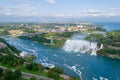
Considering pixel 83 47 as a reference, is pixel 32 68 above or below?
above

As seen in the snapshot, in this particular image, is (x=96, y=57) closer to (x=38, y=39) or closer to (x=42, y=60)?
(x=42, y=60)

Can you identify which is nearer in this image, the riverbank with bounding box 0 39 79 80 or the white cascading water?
the riverbank with bounding box 0 39 79 80

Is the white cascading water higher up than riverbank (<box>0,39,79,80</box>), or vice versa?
riverbank (<box>0,39,79,80</box>)

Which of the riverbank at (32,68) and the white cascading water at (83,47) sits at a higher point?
the riverbank at (32,68)

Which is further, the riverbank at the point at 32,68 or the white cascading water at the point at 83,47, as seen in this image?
the white cascading water at the point at 83,47

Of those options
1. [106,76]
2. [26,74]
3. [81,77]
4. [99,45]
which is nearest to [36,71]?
[26,74]

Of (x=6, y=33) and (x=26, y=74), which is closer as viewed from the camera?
(x=26, y=74)

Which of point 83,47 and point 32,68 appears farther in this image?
point 83,47

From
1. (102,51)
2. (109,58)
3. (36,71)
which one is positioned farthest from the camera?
(102,51)

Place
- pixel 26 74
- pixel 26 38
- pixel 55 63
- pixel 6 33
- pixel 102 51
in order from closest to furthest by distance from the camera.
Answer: pixel 26 74
pixel 55 63
pixel 102 51
pixel 26 38
pixel 6 33
